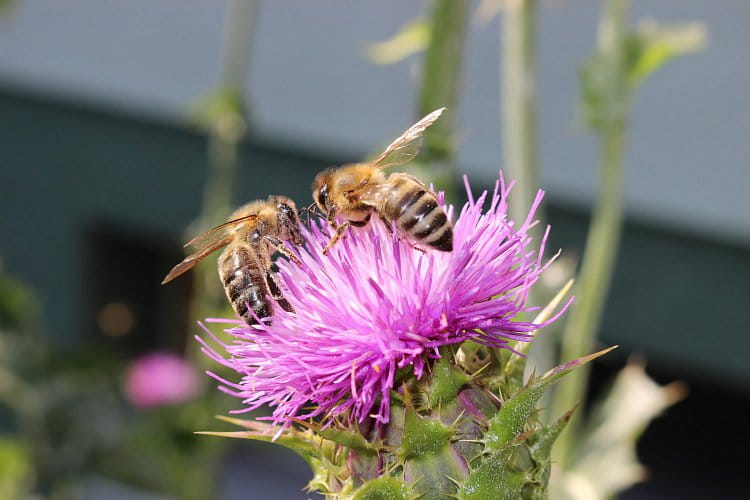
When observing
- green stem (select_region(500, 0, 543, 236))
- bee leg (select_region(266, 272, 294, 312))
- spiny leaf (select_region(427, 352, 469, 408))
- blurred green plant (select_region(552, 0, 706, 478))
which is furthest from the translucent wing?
blurred green plant (select_region(552, 0, 706, 478))

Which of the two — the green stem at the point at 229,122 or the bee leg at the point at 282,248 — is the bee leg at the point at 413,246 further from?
the green stem at the point at 229,122

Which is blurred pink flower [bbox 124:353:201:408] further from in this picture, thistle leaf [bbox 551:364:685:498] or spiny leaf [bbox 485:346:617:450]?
spiny leaf [bbox 485:346:617:450]

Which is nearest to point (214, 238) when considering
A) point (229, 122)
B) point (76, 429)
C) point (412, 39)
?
point (412, 39)

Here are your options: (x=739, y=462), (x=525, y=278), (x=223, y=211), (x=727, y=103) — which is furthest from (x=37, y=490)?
(x=739, y=462)

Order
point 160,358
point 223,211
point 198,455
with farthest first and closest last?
point 160,358
point 198,455
point 223,211

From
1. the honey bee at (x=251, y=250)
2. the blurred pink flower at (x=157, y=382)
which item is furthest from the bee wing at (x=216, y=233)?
the blurred pink flower at (x=157, y=382)

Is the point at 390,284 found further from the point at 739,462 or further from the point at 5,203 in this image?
the point at 5,203
